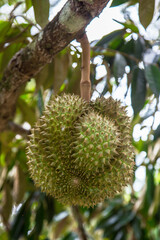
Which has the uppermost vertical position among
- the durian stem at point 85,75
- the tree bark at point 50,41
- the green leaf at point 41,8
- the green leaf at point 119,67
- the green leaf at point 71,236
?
the green leaf at point 41,8

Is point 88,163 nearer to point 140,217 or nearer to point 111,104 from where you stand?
point 111,104

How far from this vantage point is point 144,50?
1.71 m

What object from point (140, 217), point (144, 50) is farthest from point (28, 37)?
point (140, 217)

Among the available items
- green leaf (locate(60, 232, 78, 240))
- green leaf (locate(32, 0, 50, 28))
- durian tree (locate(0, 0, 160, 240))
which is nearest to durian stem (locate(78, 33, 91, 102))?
durian tree (locate(0, 0, 160, 240))

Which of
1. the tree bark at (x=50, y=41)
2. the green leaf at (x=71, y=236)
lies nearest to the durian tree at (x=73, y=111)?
the tree bark at (x=50, y=41)

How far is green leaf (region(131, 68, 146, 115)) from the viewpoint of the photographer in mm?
1514

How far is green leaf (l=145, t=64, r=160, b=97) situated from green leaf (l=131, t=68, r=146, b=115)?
10cm

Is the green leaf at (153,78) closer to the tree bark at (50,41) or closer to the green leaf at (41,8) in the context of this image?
the tree bark at (50,41)

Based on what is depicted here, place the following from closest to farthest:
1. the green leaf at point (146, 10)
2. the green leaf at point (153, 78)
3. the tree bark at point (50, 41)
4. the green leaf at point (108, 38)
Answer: the tree bark at point (50, 41) → the green leaf at point (146, 10) → the green leaf at point (153, 78) → the green leaf at point (108, 38)

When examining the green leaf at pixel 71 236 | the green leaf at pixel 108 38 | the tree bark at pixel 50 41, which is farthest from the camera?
Answer: the green leaf at pixel 71 236

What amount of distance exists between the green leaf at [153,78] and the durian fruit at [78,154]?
0.35 m

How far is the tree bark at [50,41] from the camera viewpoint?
1.08 meters

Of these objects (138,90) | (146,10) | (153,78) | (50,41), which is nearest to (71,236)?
(138,90)

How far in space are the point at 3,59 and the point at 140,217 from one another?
64.0 inches
